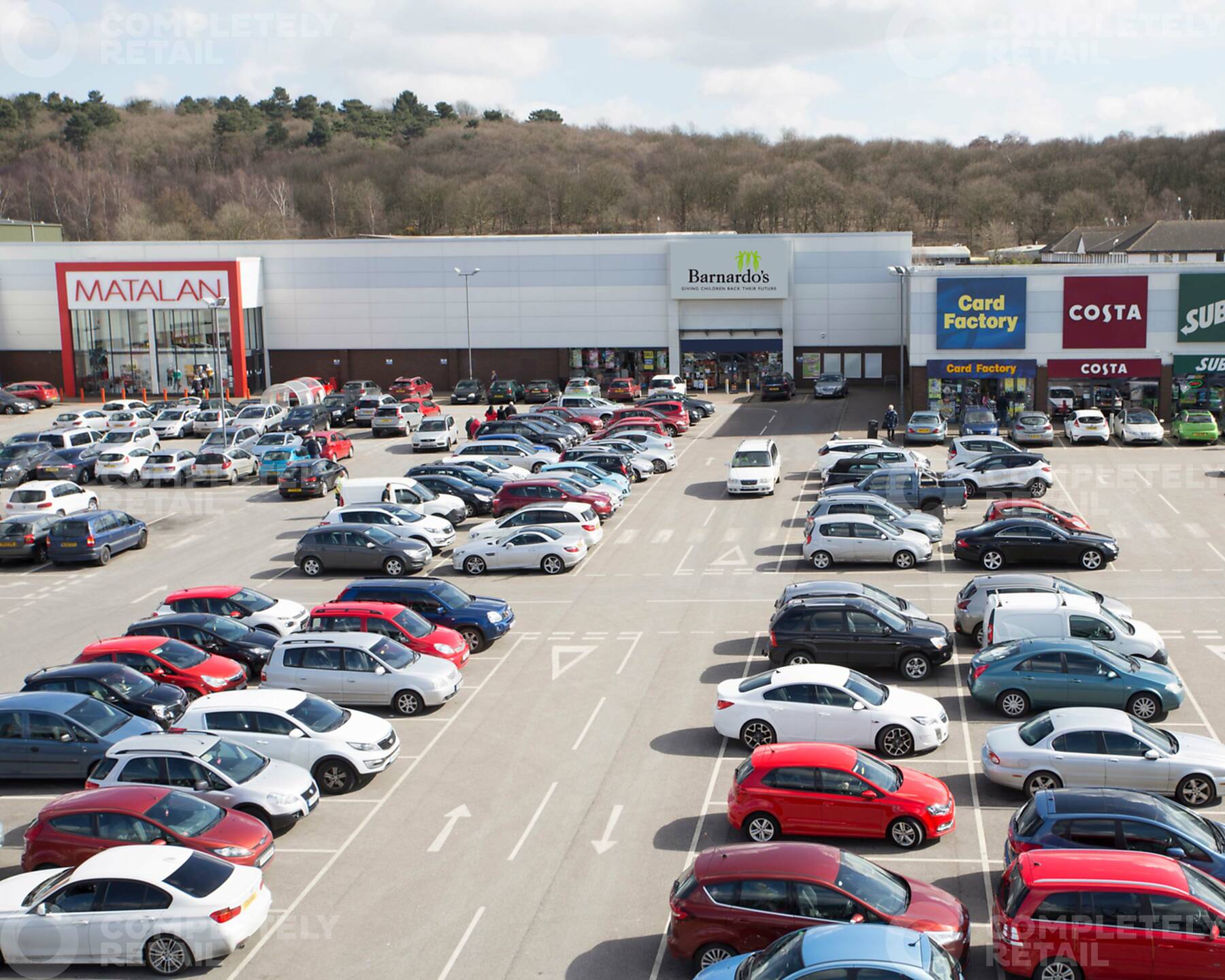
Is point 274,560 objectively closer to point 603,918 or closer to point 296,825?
point 296,825

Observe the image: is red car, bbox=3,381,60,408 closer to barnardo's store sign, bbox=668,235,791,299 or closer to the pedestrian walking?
barnardo's store sign, bbox=668,235,791,299

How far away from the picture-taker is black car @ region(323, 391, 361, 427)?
55531 mm

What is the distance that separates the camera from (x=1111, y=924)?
1202 cm

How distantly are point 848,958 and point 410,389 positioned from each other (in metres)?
52.5

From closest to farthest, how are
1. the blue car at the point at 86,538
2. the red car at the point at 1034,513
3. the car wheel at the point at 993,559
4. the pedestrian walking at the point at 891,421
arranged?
the car wheel at the point at 993,559 → the red car at the point at 1034,513 → the blue car at the point at 86,538 → the pedestrian walking at the point at 891,421

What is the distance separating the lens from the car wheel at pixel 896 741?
18484mm

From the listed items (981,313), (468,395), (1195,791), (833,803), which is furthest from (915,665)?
(468,395)

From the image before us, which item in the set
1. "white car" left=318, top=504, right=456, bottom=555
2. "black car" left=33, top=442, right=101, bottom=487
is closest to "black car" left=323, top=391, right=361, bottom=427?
"black car" left=33, top=442, right=101, bottom=487

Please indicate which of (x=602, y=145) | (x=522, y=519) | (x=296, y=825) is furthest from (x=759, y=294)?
(x=602, y=145)

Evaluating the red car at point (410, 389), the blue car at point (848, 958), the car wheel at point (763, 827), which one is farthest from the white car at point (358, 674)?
the red car at point (410, 389)

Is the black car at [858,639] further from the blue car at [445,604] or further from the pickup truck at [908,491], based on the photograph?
the pickup truck at [908,491]

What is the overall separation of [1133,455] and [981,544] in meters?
17.5

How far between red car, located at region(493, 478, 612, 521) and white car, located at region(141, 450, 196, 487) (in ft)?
44.5

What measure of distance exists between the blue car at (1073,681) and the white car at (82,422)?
130 ft
